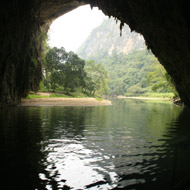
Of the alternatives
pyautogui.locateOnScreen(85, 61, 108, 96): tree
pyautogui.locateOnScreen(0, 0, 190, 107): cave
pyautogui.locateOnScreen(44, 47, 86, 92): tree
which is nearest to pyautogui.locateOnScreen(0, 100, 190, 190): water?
pyautogui.locateOnScreen(0, 0, 190, 107): cave

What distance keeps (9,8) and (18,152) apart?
43.7 ft

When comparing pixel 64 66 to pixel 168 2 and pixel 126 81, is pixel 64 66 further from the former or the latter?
pixel 126 81

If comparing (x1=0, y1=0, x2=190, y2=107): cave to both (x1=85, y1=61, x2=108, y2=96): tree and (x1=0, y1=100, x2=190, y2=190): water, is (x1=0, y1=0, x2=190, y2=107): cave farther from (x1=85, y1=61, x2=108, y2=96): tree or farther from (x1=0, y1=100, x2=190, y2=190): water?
(x1=85, y1=61, x2=108, y2=96): tree

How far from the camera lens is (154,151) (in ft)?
29.0

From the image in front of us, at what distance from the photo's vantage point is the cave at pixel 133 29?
851 cm

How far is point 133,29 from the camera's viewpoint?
16609mm

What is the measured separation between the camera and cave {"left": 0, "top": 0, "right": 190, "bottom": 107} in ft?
27.9

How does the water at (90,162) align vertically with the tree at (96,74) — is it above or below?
below

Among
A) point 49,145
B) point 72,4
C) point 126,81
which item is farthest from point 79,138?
point 126,81

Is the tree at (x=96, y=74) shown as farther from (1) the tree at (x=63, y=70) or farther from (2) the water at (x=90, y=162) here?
(2) the water at (x=90, y=162)

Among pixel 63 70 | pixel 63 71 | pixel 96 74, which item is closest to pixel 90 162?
pixel 63 71

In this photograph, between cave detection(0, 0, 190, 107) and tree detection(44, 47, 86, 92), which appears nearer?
cave detection(0, 0, 190, 107)

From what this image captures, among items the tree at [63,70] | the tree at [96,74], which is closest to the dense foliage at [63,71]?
the tree at [63,70]

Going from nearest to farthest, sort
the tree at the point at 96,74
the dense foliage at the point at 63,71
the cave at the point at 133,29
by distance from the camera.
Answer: the cave at the point at 133,29 < the dense foliage at the point at 63,71 < the tree at the point at 96,74
